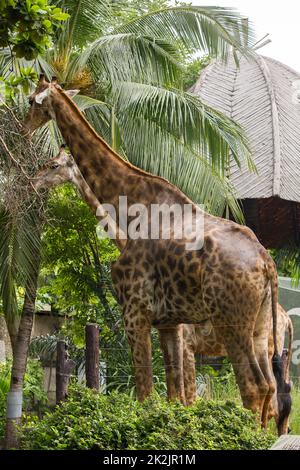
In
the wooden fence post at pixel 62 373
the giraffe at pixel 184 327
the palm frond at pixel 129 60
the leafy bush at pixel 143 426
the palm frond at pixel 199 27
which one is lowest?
the leafy bush at pixel 143 426

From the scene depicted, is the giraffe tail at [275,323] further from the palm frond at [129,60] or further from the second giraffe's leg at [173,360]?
the palm frond at [129,60]

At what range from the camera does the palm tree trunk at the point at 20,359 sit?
12555mm

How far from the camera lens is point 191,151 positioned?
525 inches

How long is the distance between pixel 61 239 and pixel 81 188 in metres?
4.56

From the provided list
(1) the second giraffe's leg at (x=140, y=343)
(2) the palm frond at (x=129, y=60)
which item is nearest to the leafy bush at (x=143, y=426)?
(1) the second giraffe's leg at (x=140, y=343)

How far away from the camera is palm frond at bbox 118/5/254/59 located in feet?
43.2

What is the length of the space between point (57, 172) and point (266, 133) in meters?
7.51

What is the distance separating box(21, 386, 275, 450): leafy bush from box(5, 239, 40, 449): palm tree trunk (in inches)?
78.6

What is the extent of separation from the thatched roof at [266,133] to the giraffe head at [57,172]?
19.0ft

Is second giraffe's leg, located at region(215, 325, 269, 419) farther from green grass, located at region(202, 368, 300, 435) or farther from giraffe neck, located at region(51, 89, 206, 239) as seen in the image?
green grass, located at region(202, 368, 300, 435)
